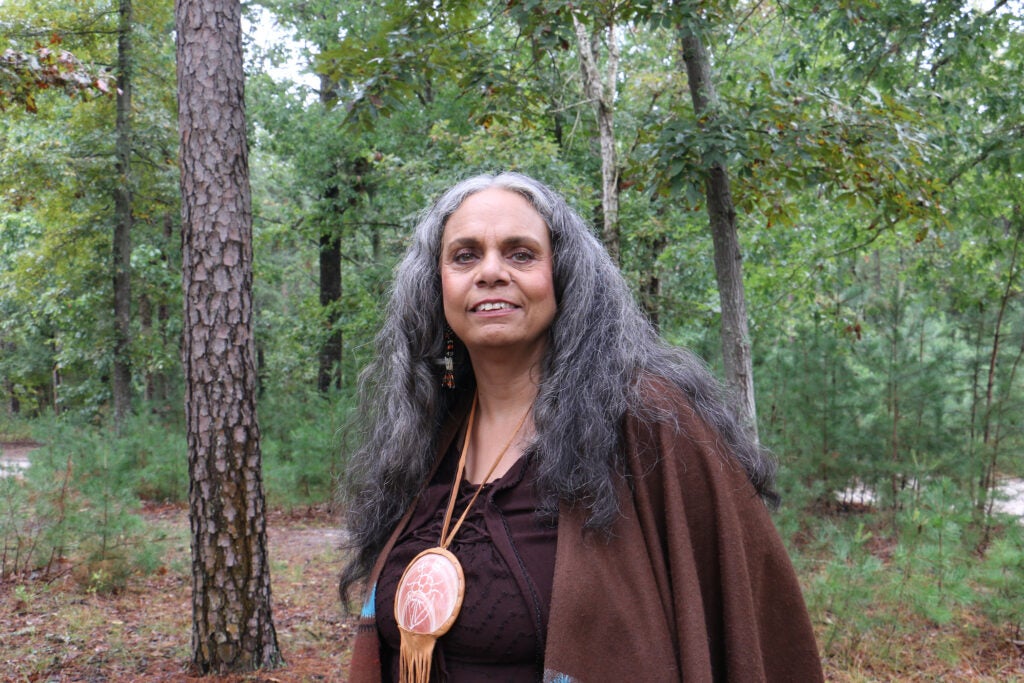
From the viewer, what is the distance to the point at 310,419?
12648 millimetres

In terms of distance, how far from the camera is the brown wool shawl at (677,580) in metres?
1.61

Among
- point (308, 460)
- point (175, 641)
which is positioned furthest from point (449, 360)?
point (308, 460)

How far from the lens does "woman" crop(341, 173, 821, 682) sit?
1.65 metres

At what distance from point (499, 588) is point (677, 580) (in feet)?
1.30

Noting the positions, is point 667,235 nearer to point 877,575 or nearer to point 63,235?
point 877,575

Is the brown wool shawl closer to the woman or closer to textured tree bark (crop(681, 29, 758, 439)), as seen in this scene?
the woman

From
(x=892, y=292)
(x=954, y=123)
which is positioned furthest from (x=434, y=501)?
(x=892, y=292)

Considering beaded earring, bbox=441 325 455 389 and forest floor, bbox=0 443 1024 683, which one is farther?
forest floor, bbox=0 443 1024 683

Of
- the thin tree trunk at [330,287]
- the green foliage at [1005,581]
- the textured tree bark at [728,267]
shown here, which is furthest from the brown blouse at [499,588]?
the thin tree trunk at [330,287]

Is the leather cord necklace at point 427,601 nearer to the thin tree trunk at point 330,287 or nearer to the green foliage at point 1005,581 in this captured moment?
the green foliage at point 1005,581

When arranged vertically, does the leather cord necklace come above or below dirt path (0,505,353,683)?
above

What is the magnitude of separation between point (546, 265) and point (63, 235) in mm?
15462

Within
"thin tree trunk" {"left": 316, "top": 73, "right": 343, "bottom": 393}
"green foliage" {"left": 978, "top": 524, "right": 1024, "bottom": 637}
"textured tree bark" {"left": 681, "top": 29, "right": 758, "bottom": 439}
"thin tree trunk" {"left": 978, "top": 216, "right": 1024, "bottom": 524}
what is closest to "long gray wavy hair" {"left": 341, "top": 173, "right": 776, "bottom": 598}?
"textured tree bark" {"left": 681, "top": 29, "right": 758, "bottom": 439}

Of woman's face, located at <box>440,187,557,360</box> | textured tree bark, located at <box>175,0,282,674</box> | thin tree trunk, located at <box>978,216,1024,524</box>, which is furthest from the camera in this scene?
thin tree trunk, located at <box>978,216,1024,524</box>
